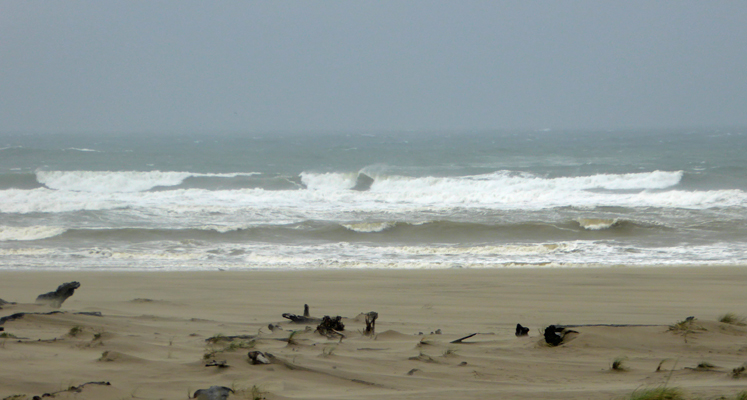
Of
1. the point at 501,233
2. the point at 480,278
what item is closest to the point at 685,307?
the point at 480,278

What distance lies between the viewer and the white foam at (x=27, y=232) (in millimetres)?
13719

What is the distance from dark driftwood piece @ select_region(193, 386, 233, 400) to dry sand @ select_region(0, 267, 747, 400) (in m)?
0.06

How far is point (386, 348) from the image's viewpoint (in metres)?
3.77

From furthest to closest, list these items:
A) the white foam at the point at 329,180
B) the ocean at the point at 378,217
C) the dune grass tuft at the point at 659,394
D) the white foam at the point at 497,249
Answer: the white foam at the point at 329,180 < the white foam at the point at 497,249 < the ocean at the point at 378,217 < the dune grass tuft at the point at 659,394

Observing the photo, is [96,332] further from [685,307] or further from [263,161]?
[263,161]

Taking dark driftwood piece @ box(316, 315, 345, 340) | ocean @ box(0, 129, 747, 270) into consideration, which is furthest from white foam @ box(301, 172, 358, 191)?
dark driftwood piece @ box(316, 315, 345, 340)

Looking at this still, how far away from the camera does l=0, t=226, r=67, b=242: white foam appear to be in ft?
45.0

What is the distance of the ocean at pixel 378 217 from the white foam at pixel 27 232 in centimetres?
5

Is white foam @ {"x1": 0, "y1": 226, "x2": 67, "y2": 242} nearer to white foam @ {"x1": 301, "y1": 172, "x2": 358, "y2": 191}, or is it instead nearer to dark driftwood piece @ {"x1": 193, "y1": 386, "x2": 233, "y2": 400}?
dark driftwood piece @ {"x1": 193, "y1": 386, "x2": 233, "y2": 400}

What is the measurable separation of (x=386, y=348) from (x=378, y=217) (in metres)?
13.2

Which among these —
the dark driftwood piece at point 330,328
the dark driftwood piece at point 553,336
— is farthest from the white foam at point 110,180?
the dark driftwood piece at point 553,336

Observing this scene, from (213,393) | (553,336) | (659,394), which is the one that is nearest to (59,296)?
(213,393)

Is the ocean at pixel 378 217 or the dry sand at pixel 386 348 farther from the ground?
the ocean at pixel 378 217

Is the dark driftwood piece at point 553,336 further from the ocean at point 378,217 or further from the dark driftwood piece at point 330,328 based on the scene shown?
the ocean at point 378,217
